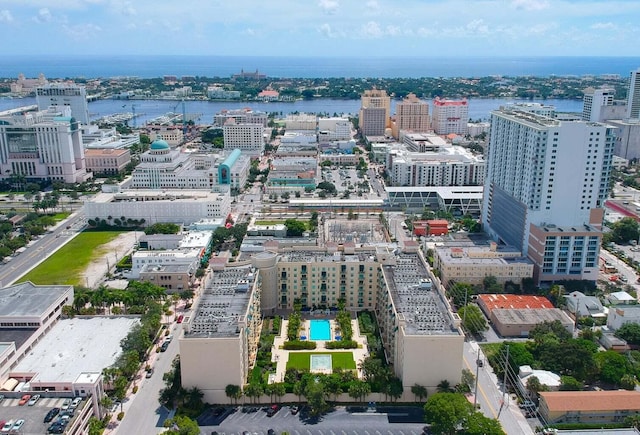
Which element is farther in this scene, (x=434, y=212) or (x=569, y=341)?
(x=434, y=212)

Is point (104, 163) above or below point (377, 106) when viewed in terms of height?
below

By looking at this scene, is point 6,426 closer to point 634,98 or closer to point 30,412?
point 30,412

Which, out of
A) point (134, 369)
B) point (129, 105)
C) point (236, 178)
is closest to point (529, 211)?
point (134, 369)

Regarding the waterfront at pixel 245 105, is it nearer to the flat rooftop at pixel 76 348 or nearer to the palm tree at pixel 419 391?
the flat rooftop at pixel 76 348

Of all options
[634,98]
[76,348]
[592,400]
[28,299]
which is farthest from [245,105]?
[592,400]

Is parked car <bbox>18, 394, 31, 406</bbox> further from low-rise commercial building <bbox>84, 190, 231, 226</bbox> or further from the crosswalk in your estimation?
low-rise commercial building <bbox>84, 190, 231, 226</bbox>

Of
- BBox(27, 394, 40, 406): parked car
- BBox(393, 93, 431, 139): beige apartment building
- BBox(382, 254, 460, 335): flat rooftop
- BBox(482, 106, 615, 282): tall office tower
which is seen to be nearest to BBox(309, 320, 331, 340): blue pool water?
BBox(382, 254, 460, 335): flat rooftop

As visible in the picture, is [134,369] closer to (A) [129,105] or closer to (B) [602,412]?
(B) [602,412]
